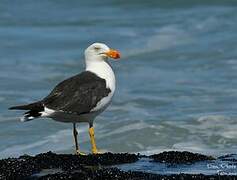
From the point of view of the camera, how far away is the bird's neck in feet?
31.8

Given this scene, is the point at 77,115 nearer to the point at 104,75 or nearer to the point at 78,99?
the point at 78,99

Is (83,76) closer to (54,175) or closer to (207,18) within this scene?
(54,175)

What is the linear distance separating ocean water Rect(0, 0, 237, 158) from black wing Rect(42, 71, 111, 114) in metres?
3.66

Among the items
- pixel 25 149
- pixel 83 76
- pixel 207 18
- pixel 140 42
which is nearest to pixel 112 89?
pixel 83 76

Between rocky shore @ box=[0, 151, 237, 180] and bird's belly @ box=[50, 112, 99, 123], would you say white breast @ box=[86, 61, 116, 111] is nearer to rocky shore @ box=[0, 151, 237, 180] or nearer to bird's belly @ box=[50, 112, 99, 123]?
bird's belly @ box=[50, 112, 99, 123]

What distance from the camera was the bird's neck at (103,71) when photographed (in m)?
9.68

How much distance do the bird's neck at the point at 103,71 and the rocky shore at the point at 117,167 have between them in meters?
1.20

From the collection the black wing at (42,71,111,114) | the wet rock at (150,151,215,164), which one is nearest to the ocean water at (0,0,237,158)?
the black wing at (42,71,111,114)

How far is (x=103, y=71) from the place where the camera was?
9.82 m

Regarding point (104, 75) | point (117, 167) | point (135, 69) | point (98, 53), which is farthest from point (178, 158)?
point (135, 69)

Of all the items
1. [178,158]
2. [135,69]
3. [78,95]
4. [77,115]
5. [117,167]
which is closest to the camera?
[117,167]

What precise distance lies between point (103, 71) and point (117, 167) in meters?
1.83

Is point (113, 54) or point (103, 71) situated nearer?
point (103, 71)

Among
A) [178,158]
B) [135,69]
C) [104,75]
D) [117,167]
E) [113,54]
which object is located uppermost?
[135,69]
